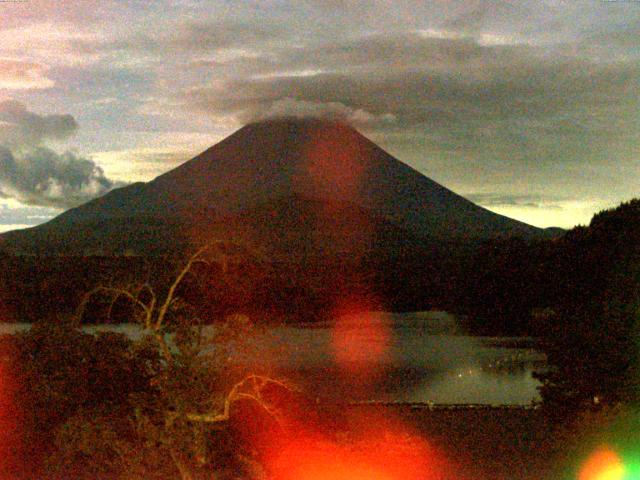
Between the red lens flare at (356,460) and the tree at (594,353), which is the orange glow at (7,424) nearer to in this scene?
the red lens flare at (356,460)

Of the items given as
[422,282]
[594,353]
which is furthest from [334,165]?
[594,353]

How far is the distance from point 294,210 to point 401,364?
60.5m

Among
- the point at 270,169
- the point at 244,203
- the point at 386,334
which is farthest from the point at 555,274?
the point at 270,169

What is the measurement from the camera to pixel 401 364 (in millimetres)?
22406

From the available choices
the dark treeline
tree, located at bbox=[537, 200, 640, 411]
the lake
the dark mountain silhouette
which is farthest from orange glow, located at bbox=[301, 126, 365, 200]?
tree, located at bbox=[537, 200, 640, 411]

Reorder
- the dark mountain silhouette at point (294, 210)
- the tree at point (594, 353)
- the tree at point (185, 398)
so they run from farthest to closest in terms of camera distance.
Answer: the dark mountain silhouette at point (294, 210)
the tree at point (594, 353)
the tree at point (185, 398)

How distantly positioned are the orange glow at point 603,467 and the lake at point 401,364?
3.42m

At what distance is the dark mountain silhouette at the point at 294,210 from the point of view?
71438mm

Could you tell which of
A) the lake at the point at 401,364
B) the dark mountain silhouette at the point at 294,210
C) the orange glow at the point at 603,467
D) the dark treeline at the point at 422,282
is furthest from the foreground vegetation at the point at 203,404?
the dark mountain silhouette at the point at 294,210

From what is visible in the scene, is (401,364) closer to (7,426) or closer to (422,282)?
(7,426)

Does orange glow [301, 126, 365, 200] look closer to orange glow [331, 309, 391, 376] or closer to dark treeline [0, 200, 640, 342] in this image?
dark treeline [0, 200, 640, 342]

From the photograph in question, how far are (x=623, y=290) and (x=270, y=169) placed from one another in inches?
3097

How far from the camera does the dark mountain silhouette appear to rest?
71.4 metres

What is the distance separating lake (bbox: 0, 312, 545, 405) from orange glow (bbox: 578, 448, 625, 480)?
3.42 m
